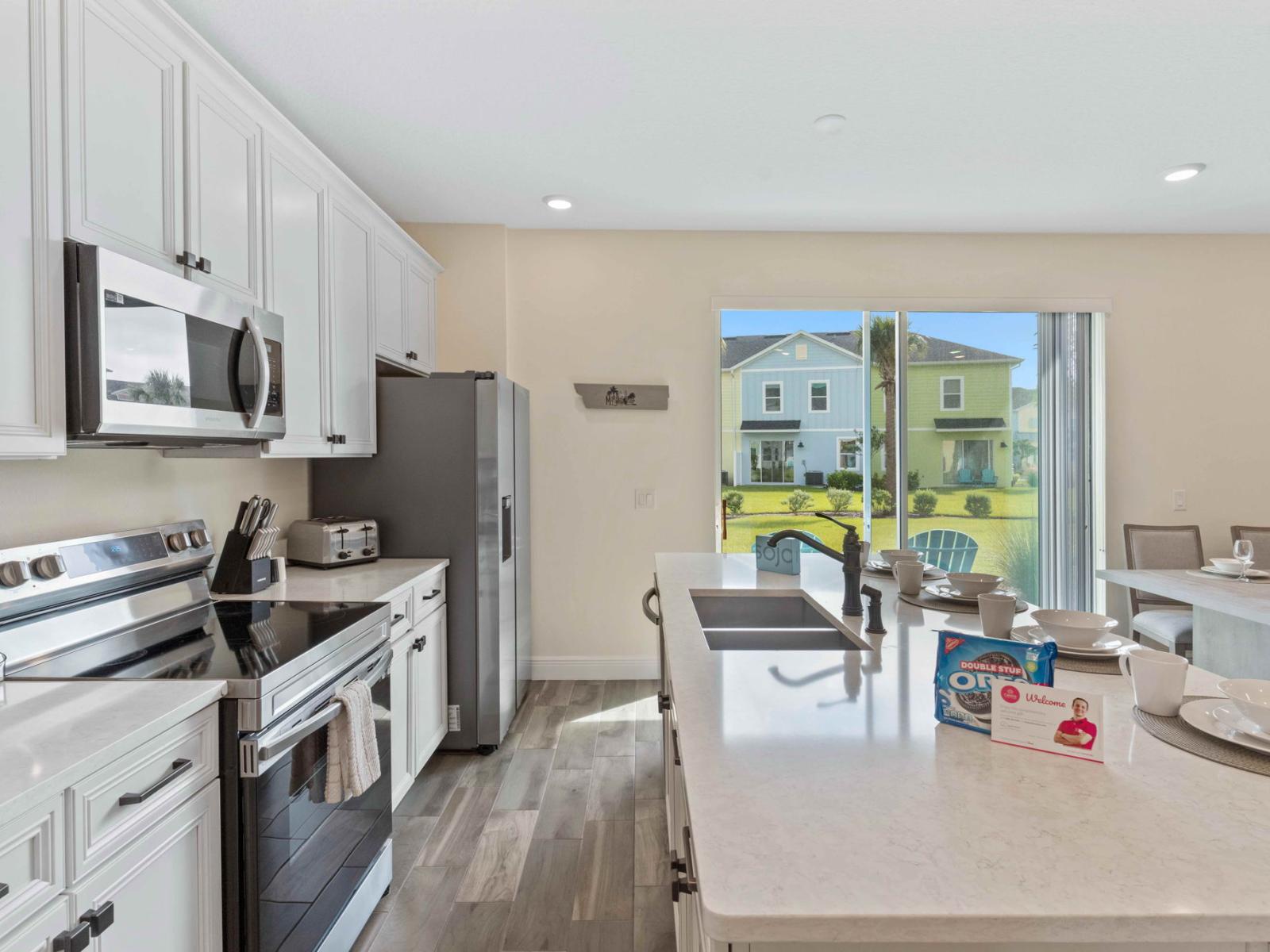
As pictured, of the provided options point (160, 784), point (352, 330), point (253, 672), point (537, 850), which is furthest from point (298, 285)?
point (537, 850)

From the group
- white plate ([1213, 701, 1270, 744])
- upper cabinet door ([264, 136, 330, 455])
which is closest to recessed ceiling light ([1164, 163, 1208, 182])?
white plate ([1213, 701, 1270, 744])

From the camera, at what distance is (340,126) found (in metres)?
2.69

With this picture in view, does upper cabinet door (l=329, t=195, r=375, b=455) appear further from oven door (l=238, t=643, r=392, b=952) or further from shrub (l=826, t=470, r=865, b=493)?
shrub (l=826, t=470, r=865, b=493)

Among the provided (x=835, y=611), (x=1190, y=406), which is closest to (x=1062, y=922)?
(x=835, y=611)

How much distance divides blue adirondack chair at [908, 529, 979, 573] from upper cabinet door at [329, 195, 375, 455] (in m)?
3.14

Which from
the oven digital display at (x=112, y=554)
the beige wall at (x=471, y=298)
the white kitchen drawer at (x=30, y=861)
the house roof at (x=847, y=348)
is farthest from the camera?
the house roof at (x=847, y=348)

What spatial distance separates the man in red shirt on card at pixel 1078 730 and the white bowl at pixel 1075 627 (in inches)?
19.7

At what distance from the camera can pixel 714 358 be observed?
4027mm

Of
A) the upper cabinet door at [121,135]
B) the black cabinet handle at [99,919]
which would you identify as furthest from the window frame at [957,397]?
the black cabinet handle at [99,919]

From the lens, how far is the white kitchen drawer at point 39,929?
0.92 metres

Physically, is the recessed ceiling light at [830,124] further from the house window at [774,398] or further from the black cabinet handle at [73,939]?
the black cabinet handle at [73,939]

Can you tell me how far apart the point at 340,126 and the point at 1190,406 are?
4.68 m

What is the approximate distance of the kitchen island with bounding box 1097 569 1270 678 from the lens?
2.36 meters

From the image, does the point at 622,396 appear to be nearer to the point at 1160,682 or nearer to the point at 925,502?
the point at 925,502
